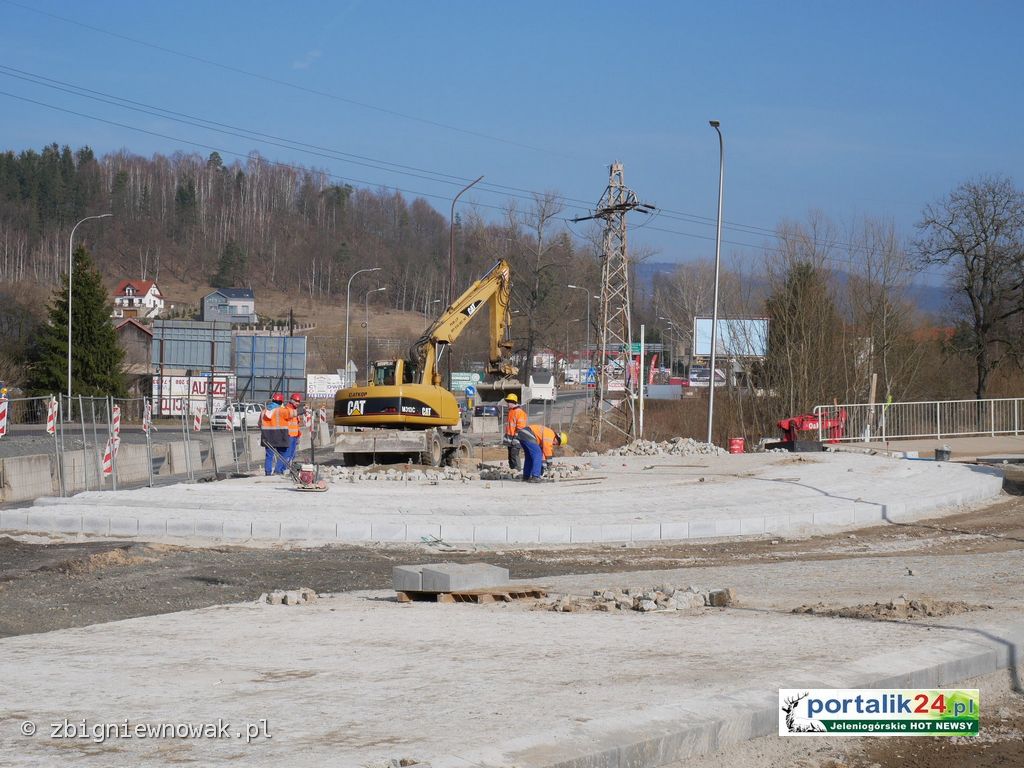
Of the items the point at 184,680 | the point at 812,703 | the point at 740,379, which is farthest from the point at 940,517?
the point at 740,379

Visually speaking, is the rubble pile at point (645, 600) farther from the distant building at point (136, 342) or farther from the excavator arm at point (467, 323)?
the distant building at point (136, 342)

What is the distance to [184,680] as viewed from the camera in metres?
6.45

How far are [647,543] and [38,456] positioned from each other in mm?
13006

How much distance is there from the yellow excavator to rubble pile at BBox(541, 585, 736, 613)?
52.4 feet

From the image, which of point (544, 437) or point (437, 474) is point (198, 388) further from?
point (544, 437)

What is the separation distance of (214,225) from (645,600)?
142 m

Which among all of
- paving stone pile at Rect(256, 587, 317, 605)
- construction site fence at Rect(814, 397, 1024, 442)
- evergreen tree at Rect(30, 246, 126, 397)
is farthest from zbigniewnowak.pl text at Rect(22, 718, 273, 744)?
evergreen tree at Rect(30, 246, 126, 397)

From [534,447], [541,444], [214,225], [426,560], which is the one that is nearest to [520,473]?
[541,444]

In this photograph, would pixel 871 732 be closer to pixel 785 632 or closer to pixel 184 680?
pixel 785 632

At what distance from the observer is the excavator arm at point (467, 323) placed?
29594mm

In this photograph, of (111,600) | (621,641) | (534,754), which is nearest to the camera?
(534,754)

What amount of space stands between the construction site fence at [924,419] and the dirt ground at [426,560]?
16898mm

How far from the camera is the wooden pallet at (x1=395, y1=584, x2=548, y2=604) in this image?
9.69 metres

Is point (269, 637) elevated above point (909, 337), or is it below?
below
